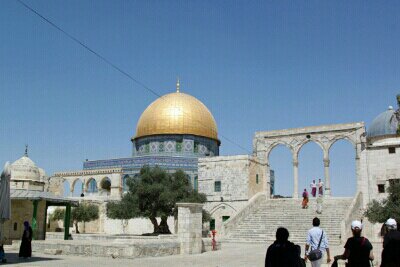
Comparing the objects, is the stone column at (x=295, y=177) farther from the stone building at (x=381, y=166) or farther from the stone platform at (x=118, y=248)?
the stone platform at (x=118, y=248)

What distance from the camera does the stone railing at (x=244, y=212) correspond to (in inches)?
1034

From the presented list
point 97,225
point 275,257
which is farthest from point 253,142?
point 275,257

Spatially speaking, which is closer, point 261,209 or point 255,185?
point 261,209

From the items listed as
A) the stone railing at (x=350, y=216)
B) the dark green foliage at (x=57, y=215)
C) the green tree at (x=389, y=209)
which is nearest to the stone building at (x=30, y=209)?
the dark green foliage at (x=57, y=215)

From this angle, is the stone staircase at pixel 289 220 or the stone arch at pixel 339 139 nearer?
the stone staircase at pixel 289 220

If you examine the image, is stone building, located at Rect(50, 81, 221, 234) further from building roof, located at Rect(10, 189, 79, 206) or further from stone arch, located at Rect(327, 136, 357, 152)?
building roof, located at Rect(10, 189, 79, 206)

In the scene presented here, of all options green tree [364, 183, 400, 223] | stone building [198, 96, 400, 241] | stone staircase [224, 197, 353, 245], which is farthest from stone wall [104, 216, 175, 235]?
green tree [364, 183, 400, 223]

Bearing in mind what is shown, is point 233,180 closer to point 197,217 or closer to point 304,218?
point 304,218

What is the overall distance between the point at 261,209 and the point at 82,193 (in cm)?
1975

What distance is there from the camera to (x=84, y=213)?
1297 inches

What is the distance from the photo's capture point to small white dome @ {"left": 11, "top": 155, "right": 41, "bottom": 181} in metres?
29.8

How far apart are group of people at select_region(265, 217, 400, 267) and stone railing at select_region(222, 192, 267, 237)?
18864 mm

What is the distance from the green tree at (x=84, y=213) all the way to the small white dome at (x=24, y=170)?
3.71 m

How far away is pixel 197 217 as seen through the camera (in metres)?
16.0
